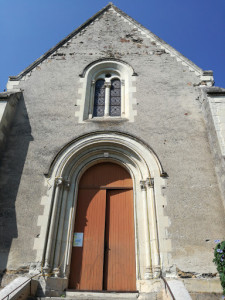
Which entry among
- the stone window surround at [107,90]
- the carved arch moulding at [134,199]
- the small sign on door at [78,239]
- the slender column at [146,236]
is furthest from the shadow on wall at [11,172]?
the slender column at [146,236]

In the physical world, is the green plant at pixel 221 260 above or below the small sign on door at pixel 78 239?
below

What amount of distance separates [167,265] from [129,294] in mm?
1053

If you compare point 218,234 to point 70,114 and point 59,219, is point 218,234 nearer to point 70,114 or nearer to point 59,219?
point 59,219

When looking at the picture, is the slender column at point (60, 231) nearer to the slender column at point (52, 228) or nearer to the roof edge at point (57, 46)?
the slender column at point (52, 228)

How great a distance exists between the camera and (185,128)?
7250mm

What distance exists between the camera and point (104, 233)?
6.11 meters

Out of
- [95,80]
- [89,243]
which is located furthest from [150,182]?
[95,80]

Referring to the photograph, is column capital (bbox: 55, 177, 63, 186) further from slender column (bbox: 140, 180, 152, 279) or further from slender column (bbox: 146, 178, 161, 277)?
slender column (bbox: 146, 178, 161, 277)

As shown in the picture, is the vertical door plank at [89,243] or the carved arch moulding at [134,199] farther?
the vertical door plank at [89,243]

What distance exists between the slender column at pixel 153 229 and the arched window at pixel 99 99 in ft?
10.6

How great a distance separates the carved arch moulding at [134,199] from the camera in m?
5.44

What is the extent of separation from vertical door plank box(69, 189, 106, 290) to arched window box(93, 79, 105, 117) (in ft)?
9.52

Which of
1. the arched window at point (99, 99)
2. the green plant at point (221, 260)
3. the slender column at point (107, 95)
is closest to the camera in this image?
the green plant at point (221, 260)

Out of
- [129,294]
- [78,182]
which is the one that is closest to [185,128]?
[78,182]
